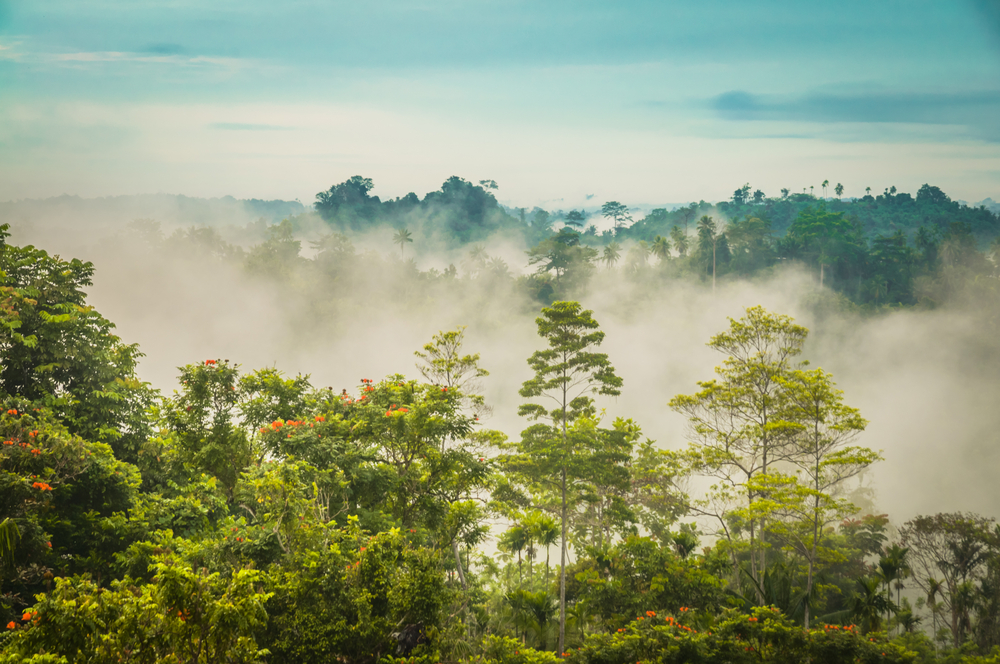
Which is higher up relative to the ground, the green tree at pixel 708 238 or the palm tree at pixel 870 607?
the green tree at pixel 708 238

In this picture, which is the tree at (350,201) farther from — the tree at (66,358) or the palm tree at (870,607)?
the palm tree at (870,607)

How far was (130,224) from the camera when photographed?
7212 centimetres

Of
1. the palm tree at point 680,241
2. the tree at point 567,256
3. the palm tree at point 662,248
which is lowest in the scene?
the tree at point 567,256

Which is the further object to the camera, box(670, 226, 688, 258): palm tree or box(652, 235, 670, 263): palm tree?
box(670, 226, 688, 258): palm tree

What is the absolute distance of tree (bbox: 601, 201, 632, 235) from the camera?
95.3 m

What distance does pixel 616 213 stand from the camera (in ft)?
318

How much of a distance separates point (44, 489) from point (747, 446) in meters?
18.8

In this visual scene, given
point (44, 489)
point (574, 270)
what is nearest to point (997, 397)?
point (574, 270)

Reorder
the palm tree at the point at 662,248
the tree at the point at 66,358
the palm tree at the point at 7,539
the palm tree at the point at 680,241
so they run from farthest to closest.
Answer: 1. the palm tree at the point at 680,241
2. the palm tree at the point at 662,248
3. the tree at the point at 66,358
4. the palm tree at the point at 7,539

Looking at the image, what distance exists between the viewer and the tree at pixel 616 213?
95.3 meters

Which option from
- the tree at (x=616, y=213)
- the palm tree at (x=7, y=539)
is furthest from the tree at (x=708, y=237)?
the palm tree at (x=7, y=539)

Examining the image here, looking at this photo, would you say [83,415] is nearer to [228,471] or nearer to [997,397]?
[228,471]

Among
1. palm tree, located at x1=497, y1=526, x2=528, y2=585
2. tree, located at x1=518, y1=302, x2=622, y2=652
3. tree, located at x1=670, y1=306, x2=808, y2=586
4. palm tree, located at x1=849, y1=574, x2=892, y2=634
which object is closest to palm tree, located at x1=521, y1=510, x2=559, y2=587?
tree, located at x1=518, y1=302, x2=622, y2=652

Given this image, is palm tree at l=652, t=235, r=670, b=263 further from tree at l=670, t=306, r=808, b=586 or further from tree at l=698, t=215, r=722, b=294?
tree at l=670, t=306, r=808, b=586
